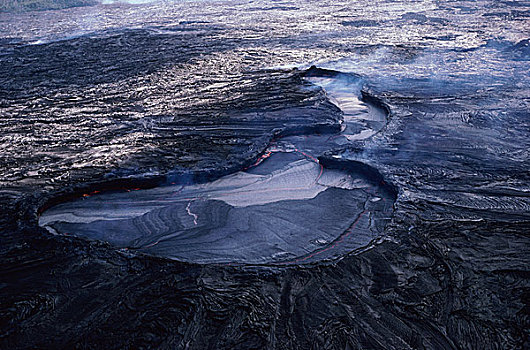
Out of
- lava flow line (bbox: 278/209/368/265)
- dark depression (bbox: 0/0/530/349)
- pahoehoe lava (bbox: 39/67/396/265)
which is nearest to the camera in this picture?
dark depression (bbox: 0/0/530/349)

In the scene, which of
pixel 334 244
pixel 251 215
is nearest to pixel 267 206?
pixel 251 215

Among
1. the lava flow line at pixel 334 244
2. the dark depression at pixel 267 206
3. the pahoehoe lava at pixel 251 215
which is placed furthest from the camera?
the pahoehoe lava at pixel 251 215

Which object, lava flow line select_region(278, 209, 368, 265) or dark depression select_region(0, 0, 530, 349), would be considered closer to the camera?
dark depression select_region(0, 0, 530, 349)

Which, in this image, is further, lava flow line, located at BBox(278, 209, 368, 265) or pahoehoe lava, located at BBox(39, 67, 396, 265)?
pahoehoe lava, located at BBox(39, 67, 396, 265)

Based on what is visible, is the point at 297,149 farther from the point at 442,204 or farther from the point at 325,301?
the point at 325,301

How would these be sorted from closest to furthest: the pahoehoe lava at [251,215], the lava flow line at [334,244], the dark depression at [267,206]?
the dark depression at [267,206] → the lava flow line at [334,244] → the pahoehoe lava at [251,215]

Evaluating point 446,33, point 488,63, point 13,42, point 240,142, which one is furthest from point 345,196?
point 13,42

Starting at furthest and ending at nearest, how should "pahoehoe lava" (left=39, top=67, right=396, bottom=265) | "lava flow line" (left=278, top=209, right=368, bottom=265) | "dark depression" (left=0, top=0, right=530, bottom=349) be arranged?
"pahoehoe lava" (left=39, top=67, right=396, bottom=265), "lava flow line" (left=278, top=209, right=368, bottom=265), "dark depression" (left=0, top=0, right=530, bottom=349)

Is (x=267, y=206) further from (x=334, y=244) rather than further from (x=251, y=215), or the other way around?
(x=334, y=244)
